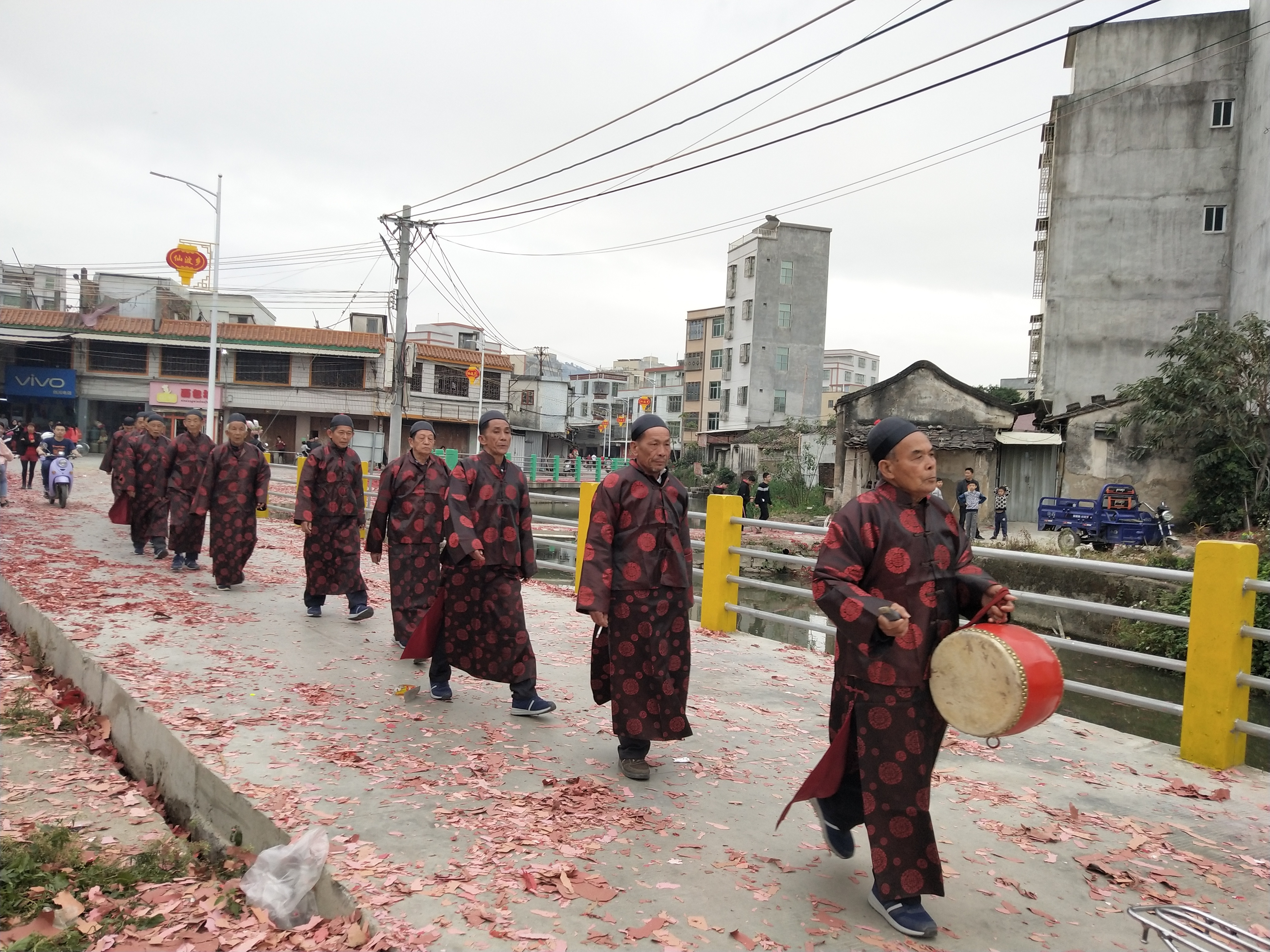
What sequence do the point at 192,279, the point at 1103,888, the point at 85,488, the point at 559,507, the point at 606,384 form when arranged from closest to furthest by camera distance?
the point at 1103,888 < the point at 85,488 < the point at 192,279 < the point at 559,507 < the point at 606,384

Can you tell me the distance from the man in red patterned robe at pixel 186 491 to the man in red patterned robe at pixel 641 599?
7.61m

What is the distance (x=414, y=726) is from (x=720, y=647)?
11.2 ft

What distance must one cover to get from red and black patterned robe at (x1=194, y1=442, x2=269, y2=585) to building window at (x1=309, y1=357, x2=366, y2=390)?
32.9 metres

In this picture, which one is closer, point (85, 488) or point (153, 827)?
point (153, 827)

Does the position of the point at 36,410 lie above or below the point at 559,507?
above

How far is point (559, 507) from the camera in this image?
38.2 meters

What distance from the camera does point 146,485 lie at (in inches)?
465

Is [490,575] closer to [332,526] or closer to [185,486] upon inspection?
[332,526]

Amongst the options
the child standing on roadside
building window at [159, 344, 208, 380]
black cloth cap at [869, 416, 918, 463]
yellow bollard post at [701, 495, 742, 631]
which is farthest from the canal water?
building window at [159, 344, 208, 380]

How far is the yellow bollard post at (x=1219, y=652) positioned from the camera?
16.5ft

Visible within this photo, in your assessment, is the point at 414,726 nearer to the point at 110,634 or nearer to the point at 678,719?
the point at 678,719

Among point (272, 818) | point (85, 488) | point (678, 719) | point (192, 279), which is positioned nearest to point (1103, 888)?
point (678, 719)

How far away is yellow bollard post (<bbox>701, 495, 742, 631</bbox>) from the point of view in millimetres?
8484

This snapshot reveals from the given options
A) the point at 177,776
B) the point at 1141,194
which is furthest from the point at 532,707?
the point at 1141,194
